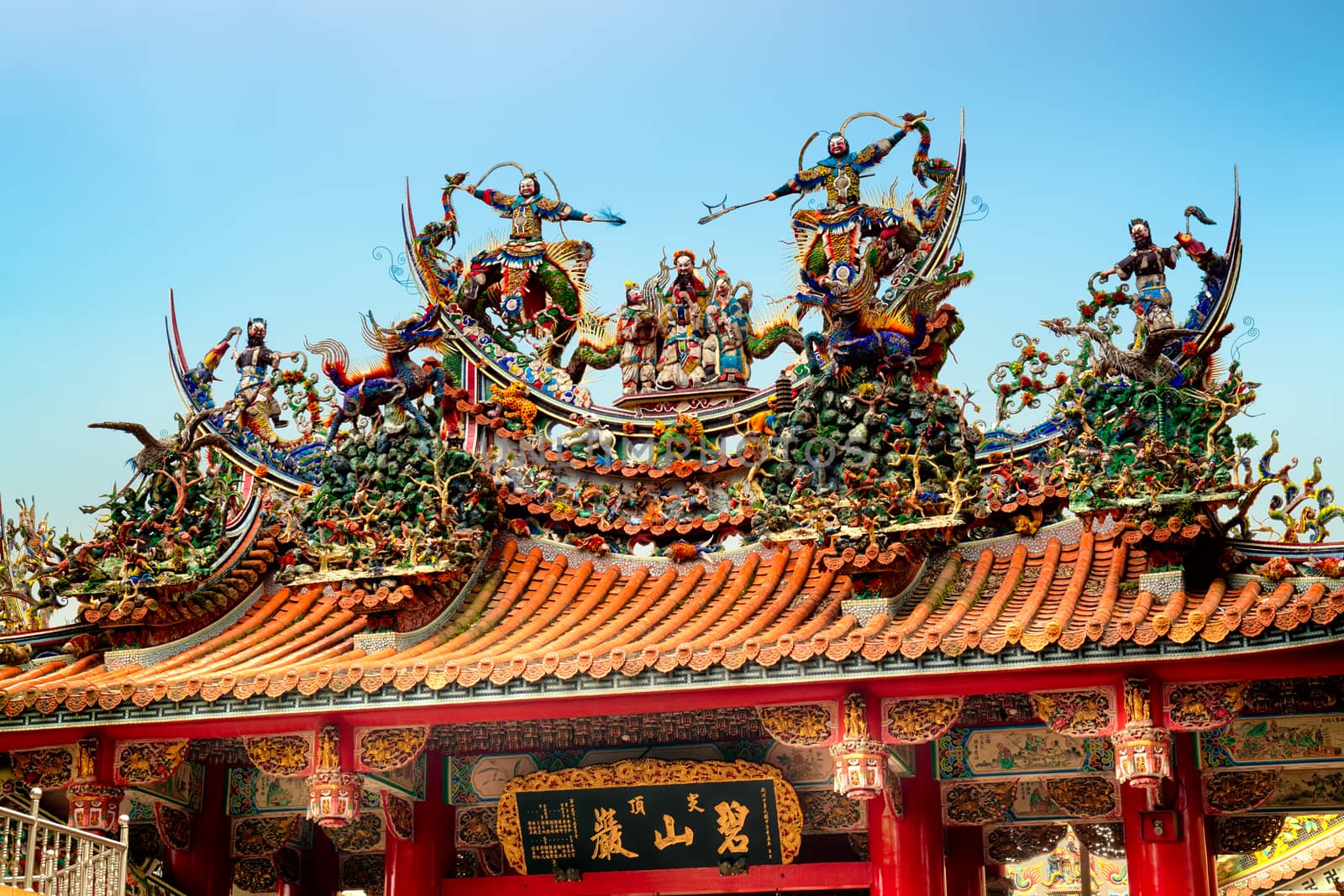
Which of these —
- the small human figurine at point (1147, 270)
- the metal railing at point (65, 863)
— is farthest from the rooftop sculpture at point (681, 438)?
the metal railing at point (65, 863)

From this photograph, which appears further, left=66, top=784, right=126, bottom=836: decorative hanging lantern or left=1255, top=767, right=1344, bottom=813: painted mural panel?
left=66, top=784, right=126, bottom=836: decorative hanging lantern

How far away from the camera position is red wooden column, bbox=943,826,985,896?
36.9 feet

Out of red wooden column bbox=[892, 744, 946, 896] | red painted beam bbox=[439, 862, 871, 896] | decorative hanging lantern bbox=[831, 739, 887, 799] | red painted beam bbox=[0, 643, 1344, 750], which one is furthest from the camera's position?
red painted beam bbox=[439, 862, 871, 896]

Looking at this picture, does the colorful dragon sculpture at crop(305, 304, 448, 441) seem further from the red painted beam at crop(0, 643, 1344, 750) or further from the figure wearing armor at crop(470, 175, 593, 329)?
the red painted beam at crop(0, 643, 1344, 750)

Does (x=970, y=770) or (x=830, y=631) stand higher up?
(x=830, y=631)

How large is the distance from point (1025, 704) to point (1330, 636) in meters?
2.21

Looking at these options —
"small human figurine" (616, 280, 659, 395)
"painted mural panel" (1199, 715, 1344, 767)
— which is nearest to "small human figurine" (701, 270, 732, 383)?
"small human figurine" (616, 280, 659, 395)

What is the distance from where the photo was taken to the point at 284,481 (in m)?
13.8

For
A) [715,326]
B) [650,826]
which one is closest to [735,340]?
[715,326]

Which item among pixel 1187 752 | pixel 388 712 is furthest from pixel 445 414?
pixel 1187 752

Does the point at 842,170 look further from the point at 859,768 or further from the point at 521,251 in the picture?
the point at 859,768

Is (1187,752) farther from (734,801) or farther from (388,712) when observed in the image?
(388,712)

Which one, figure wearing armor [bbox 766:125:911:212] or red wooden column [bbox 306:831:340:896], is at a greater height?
figure wearing armor [bbox 766:125:911:212]

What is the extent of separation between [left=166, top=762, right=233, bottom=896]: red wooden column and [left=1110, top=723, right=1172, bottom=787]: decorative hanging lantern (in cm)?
A: 647
